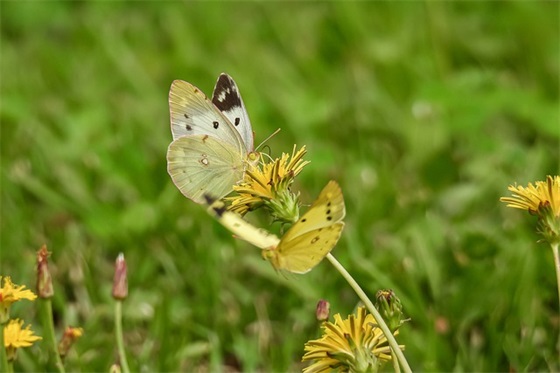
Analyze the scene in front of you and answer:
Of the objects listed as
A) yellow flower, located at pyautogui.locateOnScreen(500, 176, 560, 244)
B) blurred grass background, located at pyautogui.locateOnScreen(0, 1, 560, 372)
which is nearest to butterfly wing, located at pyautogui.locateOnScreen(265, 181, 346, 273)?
yellow flower, located at pyautogui.locateOnScreen(500, 176, 560, 244)

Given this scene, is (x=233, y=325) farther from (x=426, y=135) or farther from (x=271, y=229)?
(x=426, y=135)

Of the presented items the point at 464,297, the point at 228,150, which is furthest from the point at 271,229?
the point at 228,150

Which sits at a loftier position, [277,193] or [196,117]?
[196,117]

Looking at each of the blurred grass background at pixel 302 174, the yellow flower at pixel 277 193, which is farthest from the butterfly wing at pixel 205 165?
the blurred grass background at pixel 302 174

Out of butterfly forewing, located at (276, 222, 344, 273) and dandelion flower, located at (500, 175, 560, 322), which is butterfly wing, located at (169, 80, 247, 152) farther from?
dandelion flower, located at (500, 175, 560, 322)

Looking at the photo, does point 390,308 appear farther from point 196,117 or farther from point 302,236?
point 196,117

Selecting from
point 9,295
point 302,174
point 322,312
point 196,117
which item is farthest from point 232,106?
point 302,174

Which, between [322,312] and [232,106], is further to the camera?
[232,106]
